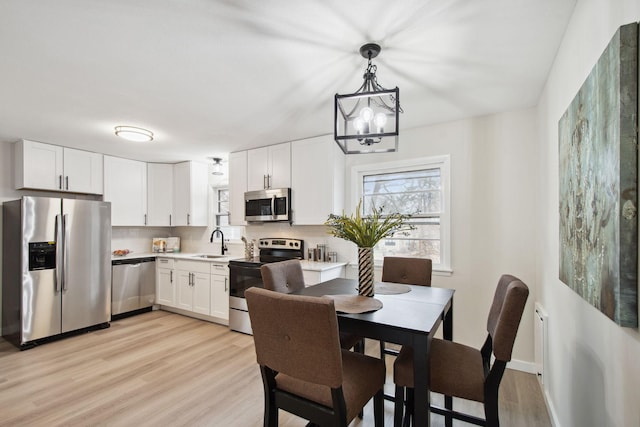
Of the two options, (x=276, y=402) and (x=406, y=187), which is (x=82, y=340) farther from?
(x=406, y=187)

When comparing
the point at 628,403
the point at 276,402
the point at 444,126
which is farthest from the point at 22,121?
the point at 628,403

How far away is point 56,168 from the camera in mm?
3871

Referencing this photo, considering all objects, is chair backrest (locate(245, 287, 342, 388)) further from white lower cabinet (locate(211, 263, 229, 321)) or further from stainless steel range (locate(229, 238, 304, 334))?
white lower cabinet (locate(211, 263, 229, 321))

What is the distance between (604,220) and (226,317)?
12.8 ft

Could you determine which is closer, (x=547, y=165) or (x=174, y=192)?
(x=547, y=165)

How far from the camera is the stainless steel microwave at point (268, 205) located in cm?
382

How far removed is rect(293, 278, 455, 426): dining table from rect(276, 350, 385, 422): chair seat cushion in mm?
190

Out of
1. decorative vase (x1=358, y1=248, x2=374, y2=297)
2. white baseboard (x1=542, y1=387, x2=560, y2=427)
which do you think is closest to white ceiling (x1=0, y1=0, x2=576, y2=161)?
decorative vase (x1=358, y1=248, x2=374, y2=297)

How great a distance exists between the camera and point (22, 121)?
3.02 metres

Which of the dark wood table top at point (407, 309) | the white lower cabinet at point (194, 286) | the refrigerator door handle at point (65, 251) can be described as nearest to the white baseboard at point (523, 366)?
the dark wood table top at point (407, 309)

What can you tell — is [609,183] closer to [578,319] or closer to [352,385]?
[578,319]

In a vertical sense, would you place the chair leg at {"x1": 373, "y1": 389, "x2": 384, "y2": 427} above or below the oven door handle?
below

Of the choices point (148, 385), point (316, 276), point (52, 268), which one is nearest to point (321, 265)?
point (316, 276)

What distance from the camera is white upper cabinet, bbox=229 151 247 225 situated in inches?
169
